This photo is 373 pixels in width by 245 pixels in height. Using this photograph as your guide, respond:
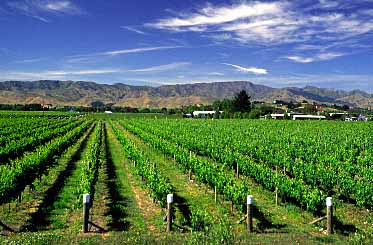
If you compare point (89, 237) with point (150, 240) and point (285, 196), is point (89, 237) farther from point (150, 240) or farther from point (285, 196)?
point (285, 196)

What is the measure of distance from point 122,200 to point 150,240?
4913 millimetres

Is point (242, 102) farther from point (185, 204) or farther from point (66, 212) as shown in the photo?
point (66, 212)

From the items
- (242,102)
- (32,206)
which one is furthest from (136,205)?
(242,102)

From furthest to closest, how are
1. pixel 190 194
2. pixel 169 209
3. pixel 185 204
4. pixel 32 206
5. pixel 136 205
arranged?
pixel 190 194 → pixel 185 204 → pixel 136 205 → pixel 32 206 → pixel 169 209

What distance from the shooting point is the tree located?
120 metres

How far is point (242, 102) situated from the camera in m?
121

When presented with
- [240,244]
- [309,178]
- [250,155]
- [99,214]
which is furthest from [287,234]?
[250,155]

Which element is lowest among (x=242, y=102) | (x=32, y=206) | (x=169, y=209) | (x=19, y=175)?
(x=32, y=206)

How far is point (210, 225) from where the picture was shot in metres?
10.9

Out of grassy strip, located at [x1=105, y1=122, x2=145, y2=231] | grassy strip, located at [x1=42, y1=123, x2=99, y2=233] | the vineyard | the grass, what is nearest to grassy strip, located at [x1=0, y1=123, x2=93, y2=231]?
the vineyard

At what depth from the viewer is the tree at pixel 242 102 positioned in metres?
120

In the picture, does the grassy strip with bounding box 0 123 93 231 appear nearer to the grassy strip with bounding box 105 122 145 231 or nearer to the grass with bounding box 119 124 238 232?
the grassy strip with bounding box 105 122 145 231

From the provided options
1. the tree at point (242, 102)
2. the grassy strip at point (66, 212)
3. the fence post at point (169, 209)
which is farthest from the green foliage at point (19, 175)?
the tree at point (242, 102)

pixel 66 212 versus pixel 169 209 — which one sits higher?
pixel 169 209
